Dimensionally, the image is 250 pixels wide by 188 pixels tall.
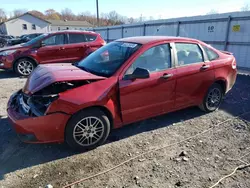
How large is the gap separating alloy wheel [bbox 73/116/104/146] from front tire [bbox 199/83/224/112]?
2475mm

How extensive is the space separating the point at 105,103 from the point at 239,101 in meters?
4.01

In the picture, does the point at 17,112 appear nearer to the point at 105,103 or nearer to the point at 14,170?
the point at 14,170

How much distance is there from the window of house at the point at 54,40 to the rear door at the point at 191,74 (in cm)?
589

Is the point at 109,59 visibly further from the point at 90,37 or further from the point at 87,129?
the point at 90,37

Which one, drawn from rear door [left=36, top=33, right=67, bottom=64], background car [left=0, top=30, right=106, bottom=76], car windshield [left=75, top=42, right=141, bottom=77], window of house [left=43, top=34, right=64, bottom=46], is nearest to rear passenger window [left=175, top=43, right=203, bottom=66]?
car windshield [left=75, top=42, right=141, bottom=77]

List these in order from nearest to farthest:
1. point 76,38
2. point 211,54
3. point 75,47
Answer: point 211,54, point 75,47, point 76,38

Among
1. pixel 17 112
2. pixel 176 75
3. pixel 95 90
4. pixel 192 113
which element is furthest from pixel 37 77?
pixel 192 113

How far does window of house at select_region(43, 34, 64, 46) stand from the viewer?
836 centimetres

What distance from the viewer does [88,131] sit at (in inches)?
127

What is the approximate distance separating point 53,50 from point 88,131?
6.05 metres

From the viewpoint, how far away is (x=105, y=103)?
3.22 meters

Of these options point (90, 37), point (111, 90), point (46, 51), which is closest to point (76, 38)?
point (90, 37)

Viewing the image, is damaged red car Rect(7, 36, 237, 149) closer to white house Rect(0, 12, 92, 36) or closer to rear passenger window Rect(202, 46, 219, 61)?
rear passenger window Rect(202, 46, 219, 61)

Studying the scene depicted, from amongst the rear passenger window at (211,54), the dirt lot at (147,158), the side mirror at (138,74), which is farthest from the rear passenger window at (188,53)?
the dirt lot at (147,158)
